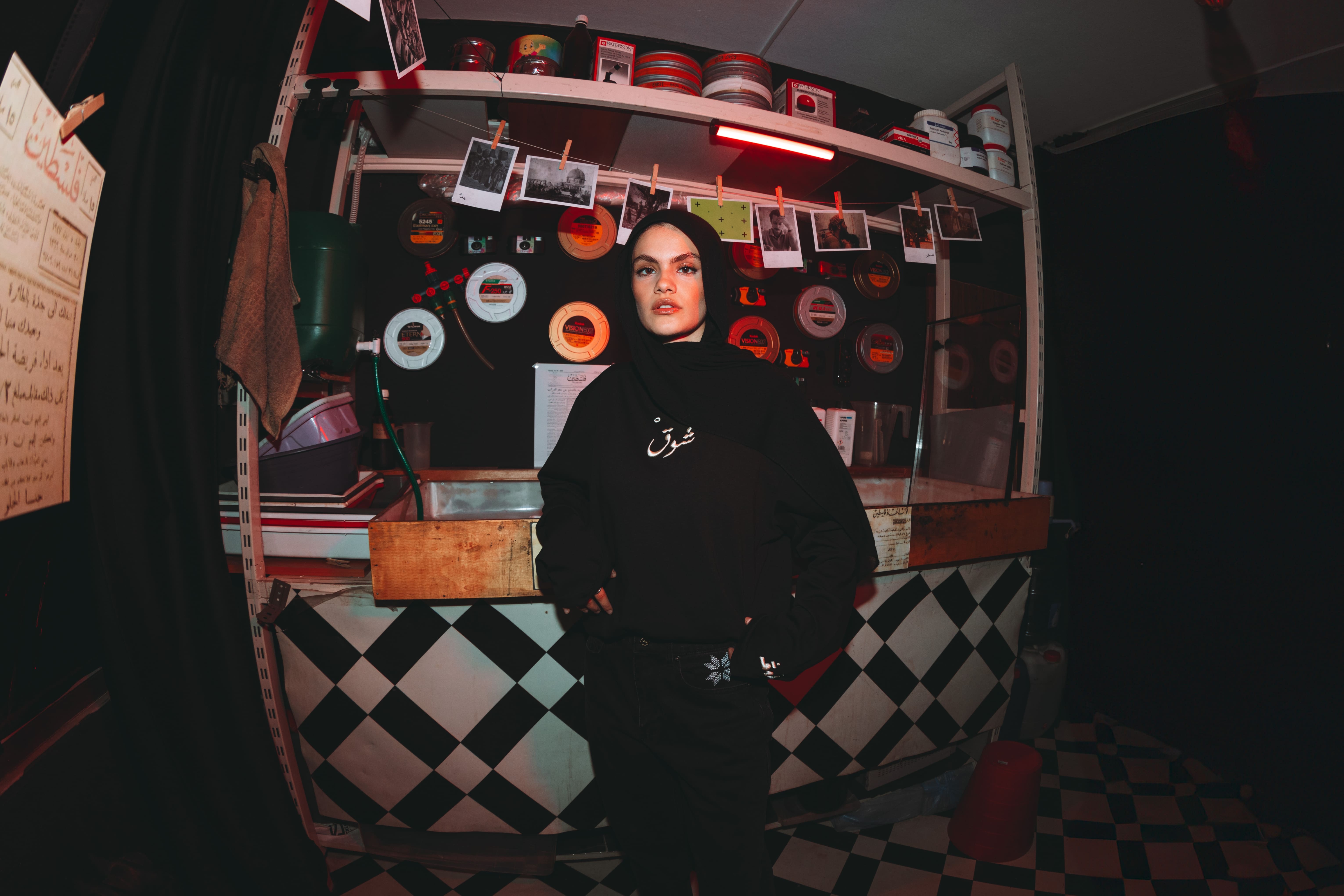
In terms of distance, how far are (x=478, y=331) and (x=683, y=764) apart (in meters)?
1.91

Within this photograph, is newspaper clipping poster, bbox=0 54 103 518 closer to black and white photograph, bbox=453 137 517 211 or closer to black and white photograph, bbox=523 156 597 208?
black and white photograph, bbox=453 137 517 211

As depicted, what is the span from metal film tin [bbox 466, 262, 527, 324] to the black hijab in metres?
1.27

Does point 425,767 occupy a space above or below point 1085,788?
above

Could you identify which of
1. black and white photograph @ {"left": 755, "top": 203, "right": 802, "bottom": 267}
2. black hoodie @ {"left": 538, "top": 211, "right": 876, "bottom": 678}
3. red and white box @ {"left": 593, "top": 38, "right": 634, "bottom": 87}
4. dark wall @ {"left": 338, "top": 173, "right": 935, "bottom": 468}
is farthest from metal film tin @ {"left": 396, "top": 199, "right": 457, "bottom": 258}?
black hoodie @ {"left": 538, "top": 211, "right": 876, "bottom": 678}

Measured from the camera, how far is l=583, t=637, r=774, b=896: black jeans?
3.44 feet

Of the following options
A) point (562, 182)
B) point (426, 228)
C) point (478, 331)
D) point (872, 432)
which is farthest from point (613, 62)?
point (872, 432)

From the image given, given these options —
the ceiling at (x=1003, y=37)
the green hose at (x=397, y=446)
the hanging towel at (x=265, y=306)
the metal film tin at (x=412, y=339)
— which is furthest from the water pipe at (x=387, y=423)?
the ceiling at (x=1003, y=37)

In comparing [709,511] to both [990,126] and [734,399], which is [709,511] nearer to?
[734,399]

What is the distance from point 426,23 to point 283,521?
2076 millimetres

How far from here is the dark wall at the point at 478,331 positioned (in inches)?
88.0

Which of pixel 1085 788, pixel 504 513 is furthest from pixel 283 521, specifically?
pixel 1085 788

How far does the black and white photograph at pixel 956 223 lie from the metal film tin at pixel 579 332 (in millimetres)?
1445

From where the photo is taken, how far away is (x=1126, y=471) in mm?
2562

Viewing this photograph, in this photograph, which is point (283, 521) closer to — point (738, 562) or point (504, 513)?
point (504, 513)
